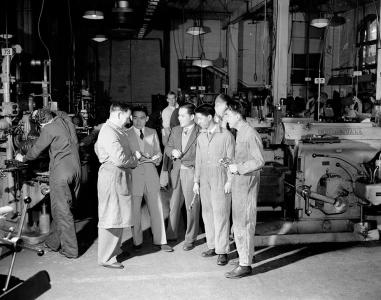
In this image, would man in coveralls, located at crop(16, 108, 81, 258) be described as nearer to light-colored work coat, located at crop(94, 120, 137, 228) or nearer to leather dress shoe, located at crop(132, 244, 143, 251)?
light-colored work coat, located at crop(94, 120, 137, 228)

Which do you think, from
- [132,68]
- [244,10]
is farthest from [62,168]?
[132,68]

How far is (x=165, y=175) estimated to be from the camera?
5773mm

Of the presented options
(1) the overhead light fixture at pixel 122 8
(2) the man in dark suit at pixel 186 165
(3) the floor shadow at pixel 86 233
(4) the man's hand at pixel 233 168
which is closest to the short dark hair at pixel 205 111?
(2) the man in dark suit at pixel 186 165

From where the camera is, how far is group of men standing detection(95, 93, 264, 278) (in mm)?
4516

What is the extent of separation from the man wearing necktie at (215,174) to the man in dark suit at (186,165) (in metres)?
0.33

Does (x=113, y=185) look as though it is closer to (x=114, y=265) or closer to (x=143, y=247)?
(x=114, y=265)

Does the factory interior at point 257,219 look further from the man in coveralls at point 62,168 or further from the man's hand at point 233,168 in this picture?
the man's hand at point 233,168

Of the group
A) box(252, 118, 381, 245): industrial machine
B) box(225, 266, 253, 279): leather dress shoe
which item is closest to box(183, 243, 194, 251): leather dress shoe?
box(252, 118, 381, 245): industrial machine

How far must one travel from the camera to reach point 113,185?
4691 millimetres

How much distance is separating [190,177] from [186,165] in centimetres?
16

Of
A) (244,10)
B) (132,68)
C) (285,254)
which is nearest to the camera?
(285,254)

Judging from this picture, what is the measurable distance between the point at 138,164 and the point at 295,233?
7.25 feet

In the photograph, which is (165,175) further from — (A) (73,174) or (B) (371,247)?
(B) (371,247)

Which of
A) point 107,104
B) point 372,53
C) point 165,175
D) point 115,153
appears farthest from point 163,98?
point 115,153
